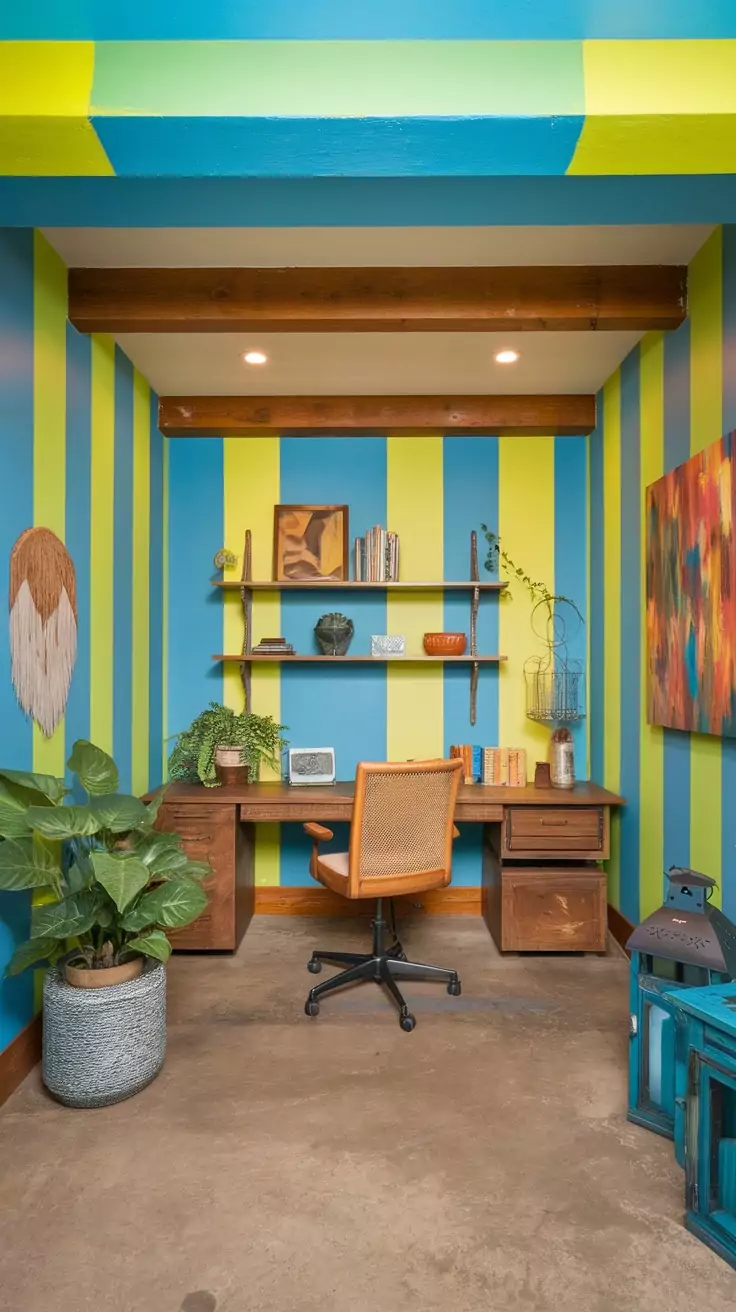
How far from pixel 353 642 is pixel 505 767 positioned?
1.12 metres

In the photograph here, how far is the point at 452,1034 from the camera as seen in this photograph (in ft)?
9.70

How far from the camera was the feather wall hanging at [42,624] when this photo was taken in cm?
267

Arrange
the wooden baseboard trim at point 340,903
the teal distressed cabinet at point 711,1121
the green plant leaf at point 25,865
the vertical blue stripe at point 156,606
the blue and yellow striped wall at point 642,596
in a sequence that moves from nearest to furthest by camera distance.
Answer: the teal distressed cabinet at point 711,1121 < the green plant leaf at point 25,865 < the blue and yellow striped wall at point 642,596 < the vertical blue stripe at point 156,606 < the wooden baseboard trim at point 340,903

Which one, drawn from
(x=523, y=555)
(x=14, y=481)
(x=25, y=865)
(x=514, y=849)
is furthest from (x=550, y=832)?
(x=14, y=481)

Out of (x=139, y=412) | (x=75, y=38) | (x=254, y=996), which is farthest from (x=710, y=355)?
(x=254, y=996)

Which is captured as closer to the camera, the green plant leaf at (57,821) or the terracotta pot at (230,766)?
the green plant leaf at (57,821)

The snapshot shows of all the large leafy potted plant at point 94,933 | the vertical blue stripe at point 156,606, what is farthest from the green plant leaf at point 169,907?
the vertical blue stripe at point 156,606

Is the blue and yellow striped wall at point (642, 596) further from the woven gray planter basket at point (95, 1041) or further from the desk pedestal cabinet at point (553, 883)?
the woven gray planter basket at point (95, 1041)

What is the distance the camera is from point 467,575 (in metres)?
4.52

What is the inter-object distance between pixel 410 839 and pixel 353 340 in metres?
2.26

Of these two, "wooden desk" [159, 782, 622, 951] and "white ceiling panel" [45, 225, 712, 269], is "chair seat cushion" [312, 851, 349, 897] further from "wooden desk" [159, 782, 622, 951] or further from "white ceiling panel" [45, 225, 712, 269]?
"white ceiling panel" [45, 225, 712, 269]

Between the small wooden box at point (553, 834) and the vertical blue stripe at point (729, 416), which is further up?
the vertical blue stripe at point (729, 416)

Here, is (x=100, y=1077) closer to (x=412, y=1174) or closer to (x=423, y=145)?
(x=412, y=1174)

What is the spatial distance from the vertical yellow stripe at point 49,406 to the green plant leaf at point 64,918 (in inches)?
21.7
